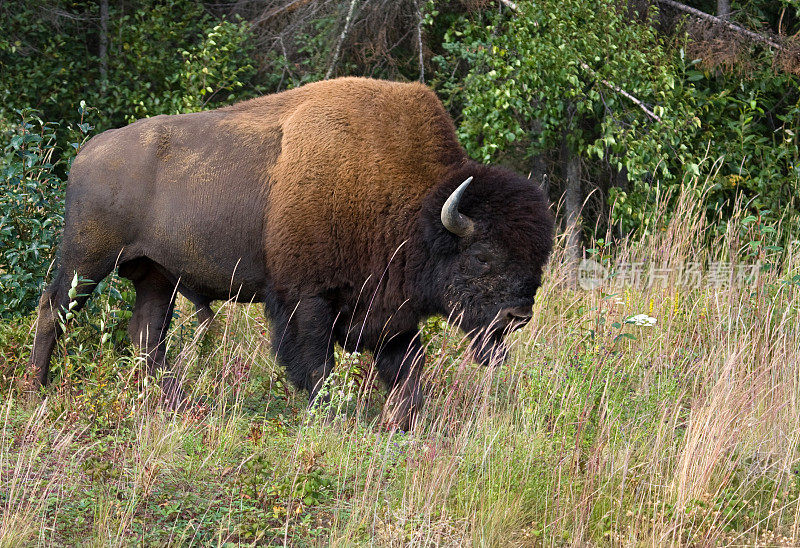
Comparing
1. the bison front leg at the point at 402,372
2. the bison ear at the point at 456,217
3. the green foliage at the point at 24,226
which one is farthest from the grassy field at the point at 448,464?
the bison ear at the point at 456,217

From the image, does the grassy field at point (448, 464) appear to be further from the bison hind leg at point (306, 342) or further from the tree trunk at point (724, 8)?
the tree trunk at point (724, 8)

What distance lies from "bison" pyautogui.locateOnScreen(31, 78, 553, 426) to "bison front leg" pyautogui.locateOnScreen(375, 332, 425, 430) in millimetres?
14

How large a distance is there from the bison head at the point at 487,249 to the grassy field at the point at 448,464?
1.30 ft

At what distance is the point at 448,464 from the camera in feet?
12.2

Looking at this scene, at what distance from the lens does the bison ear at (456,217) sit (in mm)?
5023

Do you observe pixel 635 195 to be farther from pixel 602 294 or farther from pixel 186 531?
pixel 186 531

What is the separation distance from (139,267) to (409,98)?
2.29m

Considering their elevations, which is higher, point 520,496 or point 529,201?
point 529,201

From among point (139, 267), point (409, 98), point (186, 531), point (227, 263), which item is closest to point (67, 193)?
point (139, 267)

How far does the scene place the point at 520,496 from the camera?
3.75 m

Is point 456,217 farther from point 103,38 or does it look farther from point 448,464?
point 103,38

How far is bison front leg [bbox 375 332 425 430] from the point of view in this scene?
5.35 meters

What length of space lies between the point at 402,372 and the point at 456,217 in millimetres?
1192

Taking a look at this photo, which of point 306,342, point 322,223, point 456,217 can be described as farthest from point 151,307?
point 456,217
